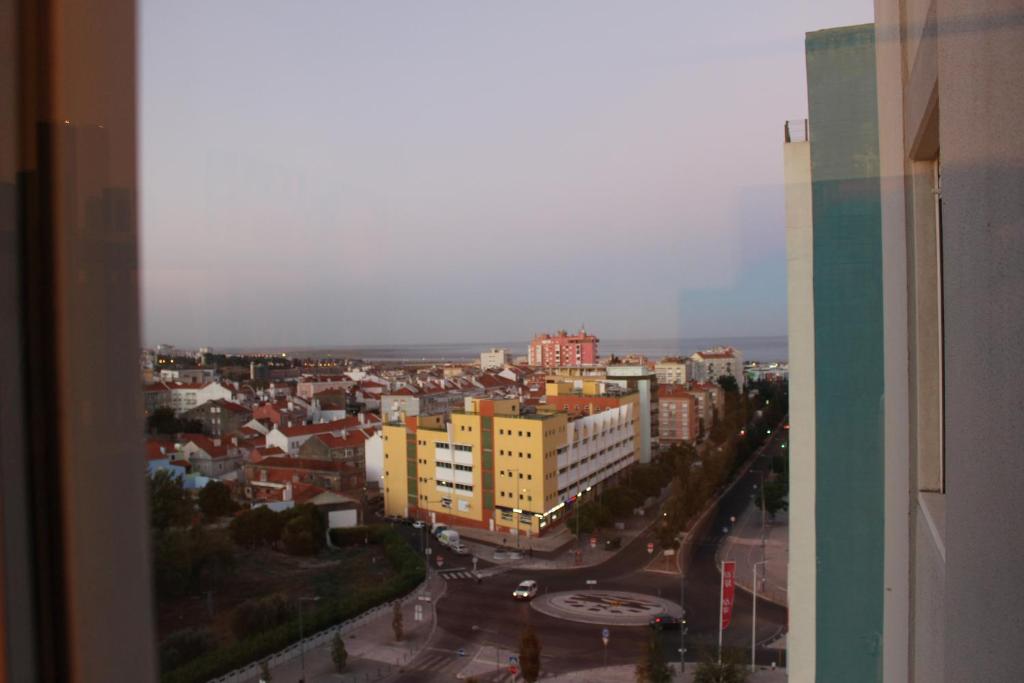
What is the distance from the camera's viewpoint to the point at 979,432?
0.67m

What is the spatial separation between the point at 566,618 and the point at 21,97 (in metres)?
1.66

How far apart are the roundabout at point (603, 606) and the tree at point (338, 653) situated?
21.0 inches

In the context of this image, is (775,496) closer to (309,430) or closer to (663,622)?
(663,622)

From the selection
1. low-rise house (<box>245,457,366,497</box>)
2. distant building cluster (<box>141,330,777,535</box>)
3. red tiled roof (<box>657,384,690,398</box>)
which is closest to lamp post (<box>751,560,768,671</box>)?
distant building cluster (<box>141,330,777,535</box>)

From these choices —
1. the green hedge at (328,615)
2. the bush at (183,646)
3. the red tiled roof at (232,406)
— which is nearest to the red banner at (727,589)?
the green hedge at (328,615)

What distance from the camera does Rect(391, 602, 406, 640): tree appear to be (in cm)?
181

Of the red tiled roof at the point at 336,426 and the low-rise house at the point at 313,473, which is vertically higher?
the red tiled roof at the point at 336,426

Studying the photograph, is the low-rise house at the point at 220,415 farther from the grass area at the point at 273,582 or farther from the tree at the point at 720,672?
the tree at the point at 720,672

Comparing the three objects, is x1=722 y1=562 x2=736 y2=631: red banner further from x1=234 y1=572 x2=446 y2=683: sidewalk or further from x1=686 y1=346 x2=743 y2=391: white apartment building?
x1=234 y1=572 x2=446 y2=683: sidewalk

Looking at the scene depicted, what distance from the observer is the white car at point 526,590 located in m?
1.96

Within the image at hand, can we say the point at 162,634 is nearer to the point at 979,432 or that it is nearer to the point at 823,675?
the point at 979,432

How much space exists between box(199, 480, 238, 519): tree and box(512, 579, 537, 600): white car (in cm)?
79

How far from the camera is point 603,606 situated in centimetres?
195

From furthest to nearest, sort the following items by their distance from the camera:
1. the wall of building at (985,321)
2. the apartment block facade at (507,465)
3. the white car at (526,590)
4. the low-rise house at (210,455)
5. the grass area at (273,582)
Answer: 1. the white car at (526,590)
2. the apartment block facade at (507,465)
3. the low-rise house at (210,455)
4. the grass area at (273,582)
5. the wall of building at (985,321)
